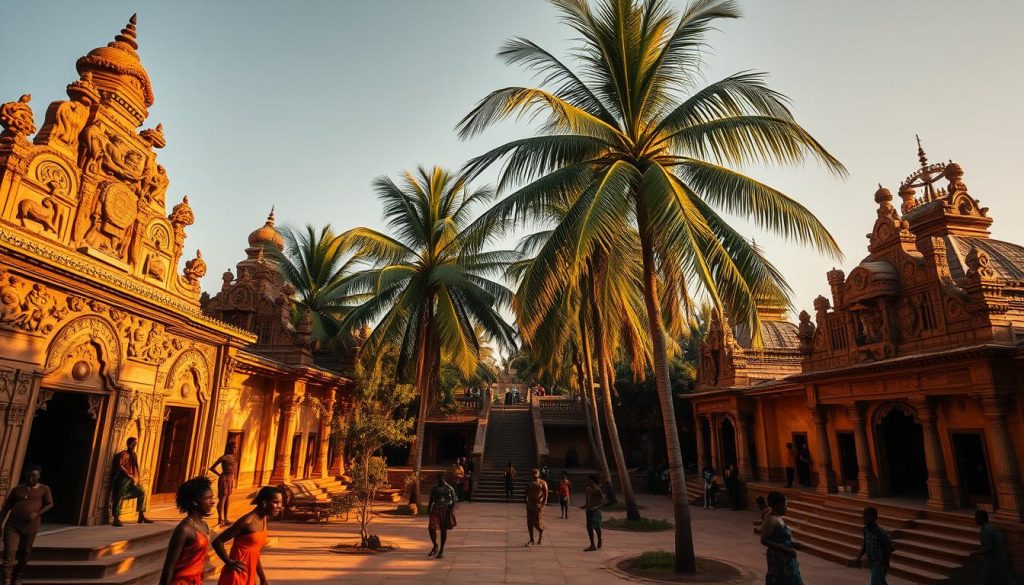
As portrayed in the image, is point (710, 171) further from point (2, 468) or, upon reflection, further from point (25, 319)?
point (2, 468)

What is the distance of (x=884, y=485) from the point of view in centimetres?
1352

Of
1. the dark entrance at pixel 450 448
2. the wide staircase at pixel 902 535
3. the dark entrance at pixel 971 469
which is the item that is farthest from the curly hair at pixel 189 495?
the dark entrance at pixel 450 448

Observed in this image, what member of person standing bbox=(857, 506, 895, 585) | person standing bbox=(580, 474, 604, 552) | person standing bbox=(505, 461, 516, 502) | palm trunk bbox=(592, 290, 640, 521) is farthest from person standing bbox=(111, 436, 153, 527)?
person standing bbox=(505, 461, 516, 502)

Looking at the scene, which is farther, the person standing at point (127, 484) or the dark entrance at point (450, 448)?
the dark entrance at point (450, 448)

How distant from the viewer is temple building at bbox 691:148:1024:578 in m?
10.5

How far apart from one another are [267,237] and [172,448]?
41.2 feet

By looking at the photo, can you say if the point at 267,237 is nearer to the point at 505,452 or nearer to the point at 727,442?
the point at 505,452

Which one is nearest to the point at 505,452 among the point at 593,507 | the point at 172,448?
the point at 593,507

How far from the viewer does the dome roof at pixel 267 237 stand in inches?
905

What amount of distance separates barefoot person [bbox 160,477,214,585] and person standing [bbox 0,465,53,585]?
12.5ft

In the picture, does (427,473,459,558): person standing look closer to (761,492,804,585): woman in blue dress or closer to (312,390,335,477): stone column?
(761,492,804,585): woman in blue dress

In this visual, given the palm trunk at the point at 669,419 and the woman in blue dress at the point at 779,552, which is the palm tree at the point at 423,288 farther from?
the woman in blue dress at the point at 779,552

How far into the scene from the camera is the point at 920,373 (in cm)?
1195

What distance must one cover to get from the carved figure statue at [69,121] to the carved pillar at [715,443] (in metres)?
22.3
